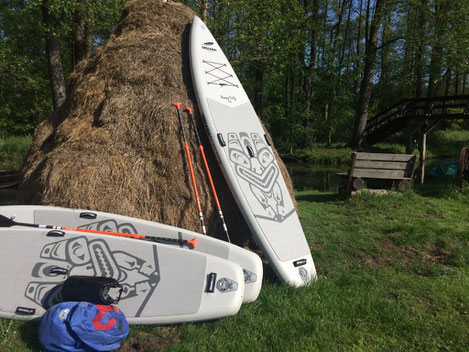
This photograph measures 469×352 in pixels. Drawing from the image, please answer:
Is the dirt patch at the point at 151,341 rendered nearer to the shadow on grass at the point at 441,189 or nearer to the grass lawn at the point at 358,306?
the grass lawn at the point at 358,306

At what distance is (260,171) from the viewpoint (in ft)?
15.0

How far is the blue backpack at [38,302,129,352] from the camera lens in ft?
8.09

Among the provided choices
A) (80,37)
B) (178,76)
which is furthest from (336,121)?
(178,76)

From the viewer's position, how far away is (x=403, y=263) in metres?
4.47

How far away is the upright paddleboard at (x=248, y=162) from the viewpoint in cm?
389

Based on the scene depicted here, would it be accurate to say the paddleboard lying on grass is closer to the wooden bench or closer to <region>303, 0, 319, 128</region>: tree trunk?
the wooden bench

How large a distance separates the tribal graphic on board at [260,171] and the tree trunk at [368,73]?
659 inches

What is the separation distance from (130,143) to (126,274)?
6.34 ft

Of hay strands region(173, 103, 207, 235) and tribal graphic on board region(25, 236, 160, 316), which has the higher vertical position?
hay strands region(173, 103, 207, 235)

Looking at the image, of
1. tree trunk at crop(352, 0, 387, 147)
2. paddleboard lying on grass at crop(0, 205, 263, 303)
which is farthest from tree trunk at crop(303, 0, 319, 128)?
paddleboard lying on grass at crop(0, 205, 263, 303)

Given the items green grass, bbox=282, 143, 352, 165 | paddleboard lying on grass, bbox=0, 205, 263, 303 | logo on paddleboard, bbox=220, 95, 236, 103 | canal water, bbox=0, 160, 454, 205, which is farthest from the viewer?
green grass, bbox=282, 143, 352, 165

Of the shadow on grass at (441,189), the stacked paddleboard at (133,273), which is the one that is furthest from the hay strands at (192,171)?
the shadow on grass at (441,189)

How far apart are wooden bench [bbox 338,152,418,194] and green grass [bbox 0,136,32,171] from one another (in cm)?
1233

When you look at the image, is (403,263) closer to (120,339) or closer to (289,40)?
(120,339)
